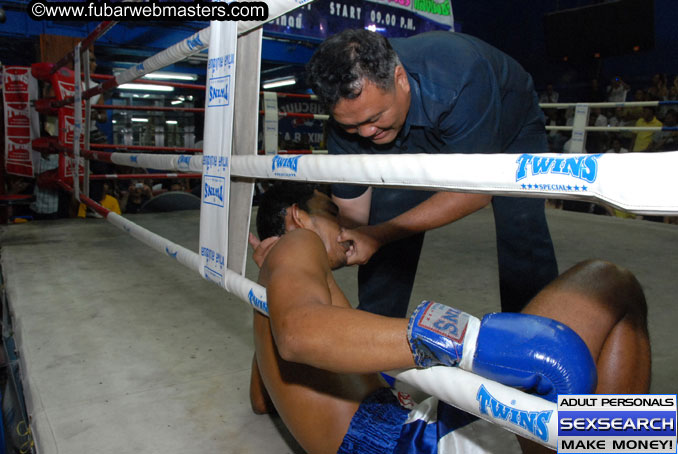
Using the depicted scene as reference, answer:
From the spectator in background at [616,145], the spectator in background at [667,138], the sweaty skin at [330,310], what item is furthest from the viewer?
the spectator in background at [616,145]

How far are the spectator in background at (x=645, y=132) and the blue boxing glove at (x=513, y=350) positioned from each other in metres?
5.58

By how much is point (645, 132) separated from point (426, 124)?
16.8 feet

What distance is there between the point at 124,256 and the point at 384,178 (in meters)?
2.35

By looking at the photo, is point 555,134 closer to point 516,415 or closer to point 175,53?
point 175,53

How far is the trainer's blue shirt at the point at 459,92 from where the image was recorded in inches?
45.7

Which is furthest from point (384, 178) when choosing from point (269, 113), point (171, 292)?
point (269, 113)

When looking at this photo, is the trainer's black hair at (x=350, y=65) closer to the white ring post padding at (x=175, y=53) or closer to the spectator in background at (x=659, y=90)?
the white ring post padding at (x=175, y=53)

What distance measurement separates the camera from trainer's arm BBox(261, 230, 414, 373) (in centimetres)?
60

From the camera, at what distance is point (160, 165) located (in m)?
1.57

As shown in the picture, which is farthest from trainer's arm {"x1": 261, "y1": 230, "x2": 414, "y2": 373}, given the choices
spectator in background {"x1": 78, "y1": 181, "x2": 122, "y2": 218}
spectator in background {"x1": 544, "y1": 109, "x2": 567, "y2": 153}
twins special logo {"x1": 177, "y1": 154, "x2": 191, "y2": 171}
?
spectator in background {"x1": 544, "y1": 109, "x2": 567, "y2": 153}

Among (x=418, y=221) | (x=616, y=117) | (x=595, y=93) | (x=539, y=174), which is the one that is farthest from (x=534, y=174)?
(x=595, y=93)

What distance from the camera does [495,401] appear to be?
545 millimetres

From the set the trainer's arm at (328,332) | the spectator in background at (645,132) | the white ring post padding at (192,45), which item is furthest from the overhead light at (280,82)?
the trainer's arm at (328,332)

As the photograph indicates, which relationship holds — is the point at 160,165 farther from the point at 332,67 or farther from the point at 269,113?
the point at 269,113
